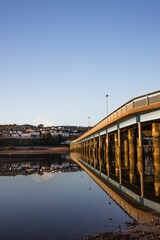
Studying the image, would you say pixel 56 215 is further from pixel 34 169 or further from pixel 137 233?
pixel 34 169

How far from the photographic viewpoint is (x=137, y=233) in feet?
A: 33.4

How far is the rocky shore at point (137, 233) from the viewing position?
9.69 metres

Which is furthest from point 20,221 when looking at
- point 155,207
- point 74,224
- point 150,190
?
point 150,190

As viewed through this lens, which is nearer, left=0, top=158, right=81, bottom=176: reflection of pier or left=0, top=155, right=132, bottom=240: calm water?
left=0, top=155, right=132, bottom=240: calm water

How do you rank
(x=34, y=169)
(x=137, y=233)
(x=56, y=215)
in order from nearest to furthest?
(x=137, y=233)
(x=56, y=215)
(x=34, y=169)

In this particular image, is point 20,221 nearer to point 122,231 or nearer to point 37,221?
point 37,221

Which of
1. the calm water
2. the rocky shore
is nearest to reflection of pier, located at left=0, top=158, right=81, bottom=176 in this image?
the calm water

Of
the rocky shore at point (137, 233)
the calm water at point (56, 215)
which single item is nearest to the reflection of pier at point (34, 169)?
the calm water at point (56, 215)

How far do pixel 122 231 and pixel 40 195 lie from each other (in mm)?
10869

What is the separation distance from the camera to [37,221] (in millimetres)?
12984

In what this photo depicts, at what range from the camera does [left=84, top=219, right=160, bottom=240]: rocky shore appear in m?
9.69

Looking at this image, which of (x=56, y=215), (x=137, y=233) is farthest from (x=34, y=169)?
(x=137, y=233)

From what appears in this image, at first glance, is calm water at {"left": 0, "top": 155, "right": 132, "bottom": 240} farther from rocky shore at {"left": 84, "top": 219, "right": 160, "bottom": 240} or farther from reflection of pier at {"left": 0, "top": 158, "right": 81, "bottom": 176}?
reflection of pier at {"left": 0, "top": 158, "right": 81, "bottom": 176}

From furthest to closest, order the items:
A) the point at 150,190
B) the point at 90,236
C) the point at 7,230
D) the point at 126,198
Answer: the point at 150,190 < the point at 126,198 < the point at 7,230 < the point at 90,236
